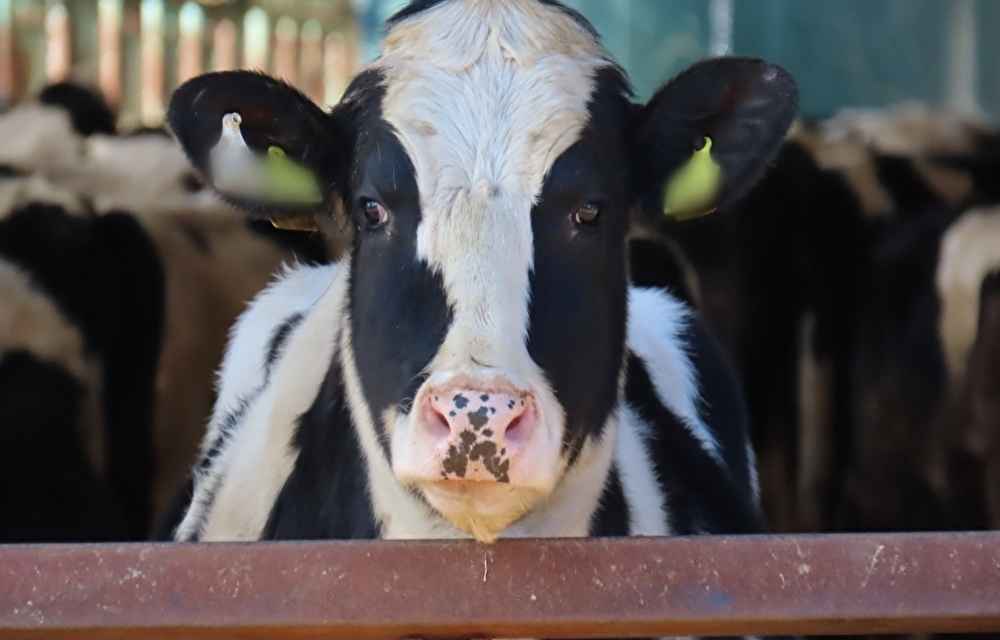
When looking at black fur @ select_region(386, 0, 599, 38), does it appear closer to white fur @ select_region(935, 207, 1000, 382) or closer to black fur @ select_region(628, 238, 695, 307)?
black fur @ select_region(628, 238, 695, 307)

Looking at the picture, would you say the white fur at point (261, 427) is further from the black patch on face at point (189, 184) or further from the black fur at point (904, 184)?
the black fur at point (904, 184)

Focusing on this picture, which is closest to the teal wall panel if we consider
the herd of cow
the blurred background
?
the blurred background

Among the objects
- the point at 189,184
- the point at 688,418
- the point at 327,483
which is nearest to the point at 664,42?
the point at 189,184

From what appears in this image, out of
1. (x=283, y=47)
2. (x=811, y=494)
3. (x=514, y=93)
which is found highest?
(x=514, y=93)

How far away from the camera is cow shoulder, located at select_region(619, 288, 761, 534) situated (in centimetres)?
388

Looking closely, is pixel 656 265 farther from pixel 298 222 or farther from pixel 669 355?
pixel 298 222

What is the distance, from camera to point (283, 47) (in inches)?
570

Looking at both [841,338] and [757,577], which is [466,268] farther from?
[841,338]

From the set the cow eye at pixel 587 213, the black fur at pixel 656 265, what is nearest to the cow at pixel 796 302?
the black fur at pixel 656 265

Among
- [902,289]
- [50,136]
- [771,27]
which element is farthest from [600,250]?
[771,27]

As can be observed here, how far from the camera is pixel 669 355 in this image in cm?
438

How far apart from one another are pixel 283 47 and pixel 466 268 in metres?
11.7

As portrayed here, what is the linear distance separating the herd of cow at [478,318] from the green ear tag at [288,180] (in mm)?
19

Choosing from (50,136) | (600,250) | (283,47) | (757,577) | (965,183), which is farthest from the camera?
(283,47)
